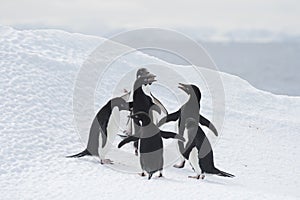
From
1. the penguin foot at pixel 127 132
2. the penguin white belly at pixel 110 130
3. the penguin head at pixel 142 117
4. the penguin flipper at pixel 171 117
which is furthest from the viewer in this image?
the penguin foot at pixel 127 132

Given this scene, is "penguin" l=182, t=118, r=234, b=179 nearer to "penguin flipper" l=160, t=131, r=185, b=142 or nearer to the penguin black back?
"penguin flipper" l=160, t=131, r=185, b=142

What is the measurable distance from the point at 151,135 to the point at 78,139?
4.98 ft

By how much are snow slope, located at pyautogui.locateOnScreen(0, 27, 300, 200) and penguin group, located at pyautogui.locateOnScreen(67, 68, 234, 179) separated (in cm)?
18

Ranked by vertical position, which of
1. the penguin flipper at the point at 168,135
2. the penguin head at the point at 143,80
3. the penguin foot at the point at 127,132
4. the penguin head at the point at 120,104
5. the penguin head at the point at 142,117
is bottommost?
the penguin foot at the point at 127,132

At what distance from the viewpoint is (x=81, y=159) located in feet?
22.6

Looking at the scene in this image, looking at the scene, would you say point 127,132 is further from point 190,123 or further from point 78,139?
point 190,123

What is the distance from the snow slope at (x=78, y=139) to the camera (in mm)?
5961

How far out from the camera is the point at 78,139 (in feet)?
25.0

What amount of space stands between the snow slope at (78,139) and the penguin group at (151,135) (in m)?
0.18

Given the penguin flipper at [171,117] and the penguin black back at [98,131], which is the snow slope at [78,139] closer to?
the penguin black back at [98,131]

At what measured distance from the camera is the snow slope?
5.96 m

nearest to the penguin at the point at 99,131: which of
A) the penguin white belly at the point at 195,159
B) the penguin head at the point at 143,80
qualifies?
the penguin head at the point at 143,80

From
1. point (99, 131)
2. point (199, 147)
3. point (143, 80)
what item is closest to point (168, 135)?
point (199, 147)

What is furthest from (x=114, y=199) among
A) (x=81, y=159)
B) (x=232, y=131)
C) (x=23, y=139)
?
(x=232, y=131)
